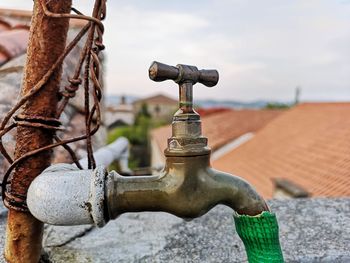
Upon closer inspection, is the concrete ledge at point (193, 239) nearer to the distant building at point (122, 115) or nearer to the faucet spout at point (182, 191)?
the faucet spout at point (182, 191)

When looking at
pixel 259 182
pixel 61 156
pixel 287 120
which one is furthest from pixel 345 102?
pixel 61 156

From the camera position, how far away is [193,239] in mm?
1008

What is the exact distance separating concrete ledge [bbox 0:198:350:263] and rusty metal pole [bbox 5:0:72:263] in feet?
0.52

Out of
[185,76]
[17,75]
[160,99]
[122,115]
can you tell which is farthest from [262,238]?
[160,99]

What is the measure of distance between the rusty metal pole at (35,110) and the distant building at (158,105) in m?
23.6

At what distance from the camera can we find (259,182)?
16.6 ft

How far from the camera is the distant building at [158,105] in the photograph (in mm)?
25464

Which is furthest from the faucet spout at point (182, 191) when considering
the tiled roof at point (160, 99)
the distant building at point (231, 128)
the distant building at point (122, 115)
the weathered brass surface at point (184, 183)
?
the tiled roof at point (160, 99)

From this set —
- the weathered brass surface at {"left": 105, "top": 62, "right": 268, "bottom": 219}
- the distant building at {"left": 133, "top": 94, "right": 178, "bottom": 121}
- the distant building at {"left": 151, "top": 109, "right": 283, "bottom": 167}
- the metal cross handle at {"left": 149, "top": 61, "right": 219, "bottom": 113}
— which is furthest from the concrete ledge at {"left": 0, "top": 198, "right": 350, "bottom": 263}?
the distant building at {"left": 133, "top": 94, "right": 178, "bottom": 121}

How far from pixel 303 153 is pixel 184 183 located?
4.86 metres

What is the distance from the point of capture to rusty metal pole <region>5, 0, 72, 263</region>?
71 centimetres

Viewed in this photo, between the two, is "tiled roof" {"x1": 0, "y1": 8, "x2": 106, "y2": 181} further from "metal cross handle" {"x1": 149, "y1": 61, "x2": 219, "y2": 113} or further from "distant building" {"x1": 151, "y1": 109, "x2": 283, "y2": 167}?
"distant building" {"x1": 151, "y1": 109, "x2": 283, "y2": 167}

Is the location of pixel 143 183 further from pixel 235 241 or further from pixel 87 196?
pixel 235 241

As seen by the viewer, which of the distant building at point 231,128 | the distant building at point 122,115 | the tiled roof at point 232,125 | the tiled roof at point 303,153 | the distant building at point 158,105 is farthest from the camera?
the distant building at point 158,105
